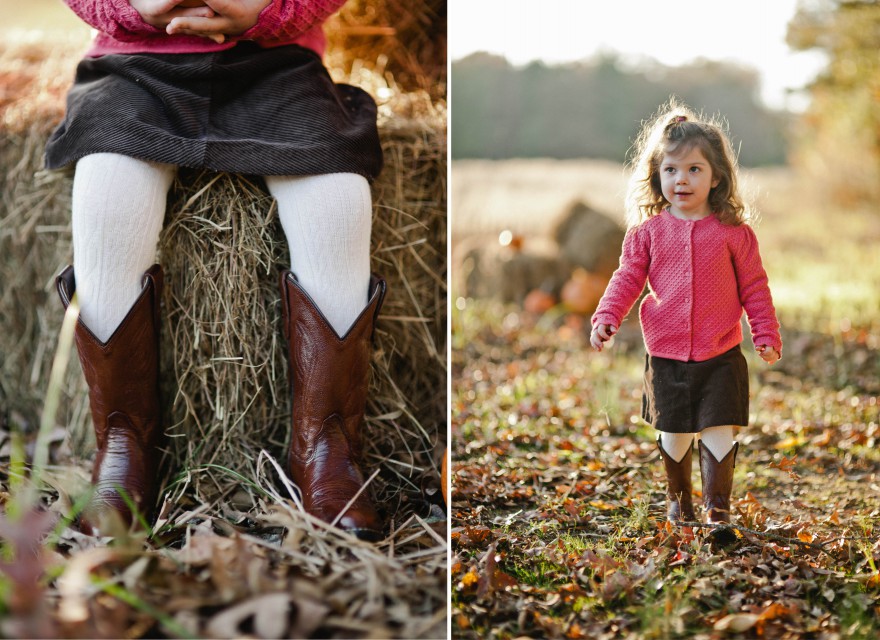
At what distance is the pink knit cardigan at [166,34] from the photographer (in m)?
1.60

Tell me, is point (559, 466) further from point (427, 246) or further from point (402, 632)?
point (402, 632)

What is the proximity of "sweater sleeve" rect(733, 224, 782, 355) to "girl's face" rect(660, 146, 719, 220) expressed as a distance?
9 centimetres

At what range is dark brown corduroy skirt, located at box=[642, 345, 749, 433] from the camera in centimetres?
147

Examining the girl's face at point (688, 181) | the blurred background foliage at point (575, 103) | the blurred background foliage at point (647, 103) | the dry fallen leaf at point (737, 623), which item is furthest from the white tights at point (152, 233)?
the blurred background foliage at point (575, 103)

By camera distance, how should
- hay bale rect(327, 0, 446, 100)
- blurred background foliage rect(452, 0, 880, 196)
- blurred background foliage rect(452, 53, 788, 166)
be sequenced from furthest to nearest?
blurred background foliage rect(452, 53, 788, 166) < blurred background foliage rect(452, 0, 880, 196) < hay bale rect(327, 0, 446, 100)

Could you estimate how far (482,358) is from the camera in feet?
9.82

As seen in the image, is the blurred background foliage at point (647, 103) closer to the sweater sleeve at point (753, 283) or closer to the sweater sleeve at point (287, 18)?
the sweater sleeve at point (753, 283)

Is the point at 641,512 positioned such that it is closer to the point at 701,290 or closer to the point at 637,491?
the point at 637,491

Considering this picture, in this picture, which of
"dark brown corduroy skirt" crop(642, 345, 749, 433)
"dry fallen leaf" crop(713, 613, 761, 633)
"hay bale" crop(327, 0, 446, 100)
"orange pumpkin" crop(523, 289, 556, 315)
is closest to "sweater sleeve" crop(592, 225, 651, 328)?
"dark brown corduroy skirt" crop(642, 345, 749, 433)

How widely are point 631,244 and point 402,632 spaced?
A: 0.85 m

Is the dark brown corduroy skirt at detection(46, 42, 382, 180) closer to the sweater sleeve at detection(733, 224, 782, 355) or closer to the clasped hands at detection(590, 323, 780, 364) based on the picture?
the clasped hands at detection(590, 323, 780, 364)

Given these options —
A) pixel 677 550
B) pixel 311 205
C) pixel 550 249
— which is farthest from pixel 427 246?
pixel 550 249

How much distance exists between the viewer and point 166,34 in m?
1.64

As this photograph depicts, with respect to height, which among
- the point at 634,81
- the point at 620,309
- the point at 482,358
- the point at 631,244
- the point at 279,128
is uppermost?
the point at 634,81
